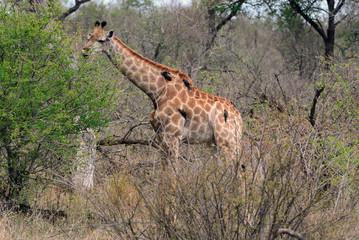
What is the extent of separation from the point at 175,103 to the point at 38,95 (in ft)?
5.22

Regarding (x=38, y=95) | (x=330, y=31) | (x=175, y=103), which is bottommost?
(x=38, y=95)

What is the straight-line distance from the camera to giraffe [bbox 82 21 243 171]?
224 inches

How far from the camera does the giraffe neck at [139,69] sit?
19.3 feet

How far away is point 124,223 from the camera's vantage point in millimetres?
3791

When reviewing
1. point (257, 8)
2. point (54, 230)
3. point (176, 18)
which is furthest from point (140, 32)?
point (54, 230)

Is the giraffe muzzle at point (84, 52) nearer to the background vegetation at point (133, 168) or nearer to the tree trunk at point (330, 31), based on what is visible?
the background vegetation at point (133, 168)

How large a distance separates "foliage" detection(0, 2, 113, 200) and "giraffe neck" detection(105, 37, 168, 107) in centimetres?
42

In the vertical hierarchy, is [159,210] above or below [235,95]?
below

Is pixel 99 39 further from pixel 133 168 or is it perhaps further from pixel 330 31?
pixel 330 31

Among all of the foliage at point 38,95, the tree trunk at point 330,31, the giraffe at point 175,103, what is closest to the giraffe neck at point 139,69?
the giraffe at point 175,103

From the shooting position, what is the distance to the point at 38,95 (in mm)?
5121

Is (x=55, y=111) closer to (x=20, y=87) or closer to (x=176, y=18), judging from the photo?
(x=20, y=87)

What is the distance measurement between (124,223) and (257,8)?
1538cm

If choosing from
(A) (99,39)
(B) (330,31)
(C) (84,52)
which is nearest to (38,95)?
(C) (84,52)
